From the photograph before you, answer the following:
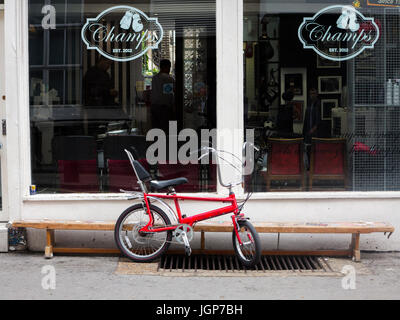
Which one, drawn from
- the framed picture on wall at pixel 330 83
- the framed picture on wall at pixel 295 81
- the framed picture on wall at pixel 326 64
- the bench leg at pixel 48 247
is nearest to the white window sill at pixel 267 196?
the bench leg at pixel 48 247

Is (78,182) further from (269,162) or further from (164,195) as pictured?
(269,162)

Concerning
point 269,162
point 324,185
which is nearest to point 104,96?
point 269,162

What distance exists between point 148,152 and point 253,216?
1423 mm

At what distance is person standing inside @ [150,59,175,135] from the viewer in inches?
308

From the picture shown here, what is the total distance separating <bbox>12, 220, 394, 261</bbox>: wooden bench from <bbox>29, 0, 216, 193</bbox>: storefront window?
0.63 meters

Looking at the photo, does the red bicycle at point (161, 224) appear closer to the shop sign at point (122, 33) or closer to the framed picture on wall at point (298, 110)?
the framed picture on wall at point (298, 110)

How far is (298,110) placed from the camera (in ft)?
25.7

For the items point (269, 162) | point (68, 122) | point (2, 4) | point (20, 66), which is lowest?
point (269, 162)

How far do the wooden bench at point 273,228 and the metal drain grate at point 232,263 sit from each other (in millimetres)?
86

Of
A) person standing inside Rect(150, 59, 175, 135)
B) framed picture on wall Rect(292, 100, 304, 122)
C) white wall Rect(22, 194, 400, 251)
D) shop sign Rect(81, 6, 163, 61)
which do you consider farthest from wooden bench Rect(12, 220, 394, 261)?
shop sign Rect(81, 6, 163, 61)

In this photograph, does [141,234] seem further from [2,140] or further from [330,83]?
[330,83]

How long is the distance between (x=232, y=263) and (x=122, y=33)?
2876 millimetres
